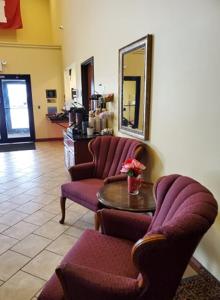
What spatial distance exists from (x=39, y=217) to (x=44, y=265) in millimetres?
900

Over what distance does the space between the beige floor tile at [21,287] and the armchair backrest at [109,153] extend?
1.36m

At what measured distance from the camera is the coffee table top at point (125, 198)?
1874mm

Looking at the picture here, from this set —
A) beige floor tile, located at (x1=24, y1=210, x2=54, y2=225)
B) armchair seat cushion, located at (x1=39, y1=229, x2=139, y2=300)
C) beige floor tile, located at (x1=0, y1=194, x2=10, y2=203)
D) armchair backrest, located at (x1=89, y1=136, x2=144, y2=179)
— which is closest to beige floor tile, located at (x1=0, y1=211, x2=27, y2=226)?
beige floor tile, located at (x1=24, y1=210, x2=54, y2=225)

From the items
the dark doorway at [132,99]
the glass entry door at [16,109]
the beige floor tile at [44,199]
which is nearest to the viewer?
the dark doorway at [132,99]

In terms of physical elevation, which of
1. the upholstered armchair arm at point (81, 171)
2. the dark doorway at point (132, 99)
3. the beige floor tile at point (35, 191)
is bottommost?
the beige floor tile at point (35, 191)

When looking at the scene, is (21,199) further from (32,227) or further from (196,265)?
(196,265)

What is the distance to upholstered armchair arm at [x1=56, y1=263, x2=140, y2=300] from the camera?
3.61 ft

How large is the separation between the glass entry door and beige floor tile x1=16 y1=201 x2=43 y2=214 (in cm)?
465

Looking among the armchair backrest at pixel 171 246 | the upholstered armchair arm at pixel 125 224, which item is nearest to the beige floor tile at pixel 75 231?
the upholstered armchair arm at pixel 125 224

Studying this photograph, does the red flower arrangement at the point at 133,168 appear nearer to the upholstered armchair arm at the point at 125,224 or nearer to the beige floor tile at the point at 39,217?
the upholstered armchair arm at the point at 125,224

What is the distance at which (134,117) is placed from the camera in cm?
289

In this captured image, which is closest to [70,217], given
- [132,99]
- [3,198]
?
[3,198]

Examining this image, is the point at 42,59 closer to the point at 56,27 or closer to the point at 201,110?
the point at 56,27

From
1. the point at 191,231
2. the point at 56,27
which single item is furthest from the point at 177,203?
the point at 56,27
